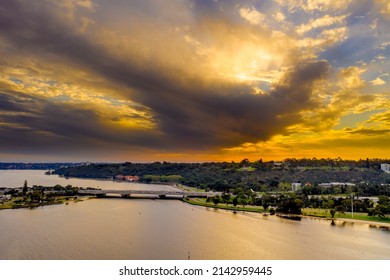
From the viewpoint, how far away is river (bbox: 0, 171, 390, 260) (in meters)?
11.4

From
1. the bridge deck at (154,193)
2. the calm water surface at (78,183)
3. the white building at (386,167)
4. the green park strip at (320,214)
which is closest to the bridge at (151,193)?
the bridge deck at (154,193)

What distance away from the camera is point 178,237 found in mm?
14047

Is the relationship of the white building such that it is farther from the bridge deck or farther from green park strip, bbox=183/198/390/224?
the bridge deck

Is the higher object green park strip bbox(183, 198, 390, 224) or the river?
green park strip bbox(183, 198, 390, 224)

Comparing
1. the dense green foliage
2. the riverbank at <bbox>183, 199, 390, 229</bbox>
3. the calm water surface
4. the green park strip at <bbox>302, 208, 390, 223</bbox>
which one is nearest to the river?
the riverbank at <bbox>183, 199, 390, 229</bbox>

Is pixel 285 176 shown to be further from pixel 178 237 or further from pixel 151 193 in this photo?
pixel 178 237

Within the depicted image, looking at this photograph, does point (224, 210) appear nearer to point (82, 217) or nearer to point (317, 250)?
point (82, 217)

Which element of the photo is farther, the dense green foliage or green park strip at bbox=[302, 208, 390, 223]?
the dense green foliage

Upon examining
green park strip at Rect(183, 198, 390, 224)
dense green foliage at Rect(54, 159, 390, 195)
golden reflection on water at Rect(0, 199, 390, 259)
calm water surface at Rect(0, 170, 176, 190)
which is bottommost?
golden reflection on water at Rect(0, 199, 390, 259)

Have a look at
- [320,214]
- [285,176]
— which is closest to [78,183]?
[285,176]

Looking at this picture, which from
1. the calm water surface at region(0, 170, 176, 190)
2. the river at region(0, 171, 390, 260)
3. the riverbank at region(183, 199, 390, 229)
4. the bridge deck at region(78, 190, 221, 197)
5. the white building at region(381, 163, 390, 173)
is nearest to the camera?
the river at region(0, 171, 390, 260)

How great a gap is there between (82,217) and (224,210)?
1001 cm
